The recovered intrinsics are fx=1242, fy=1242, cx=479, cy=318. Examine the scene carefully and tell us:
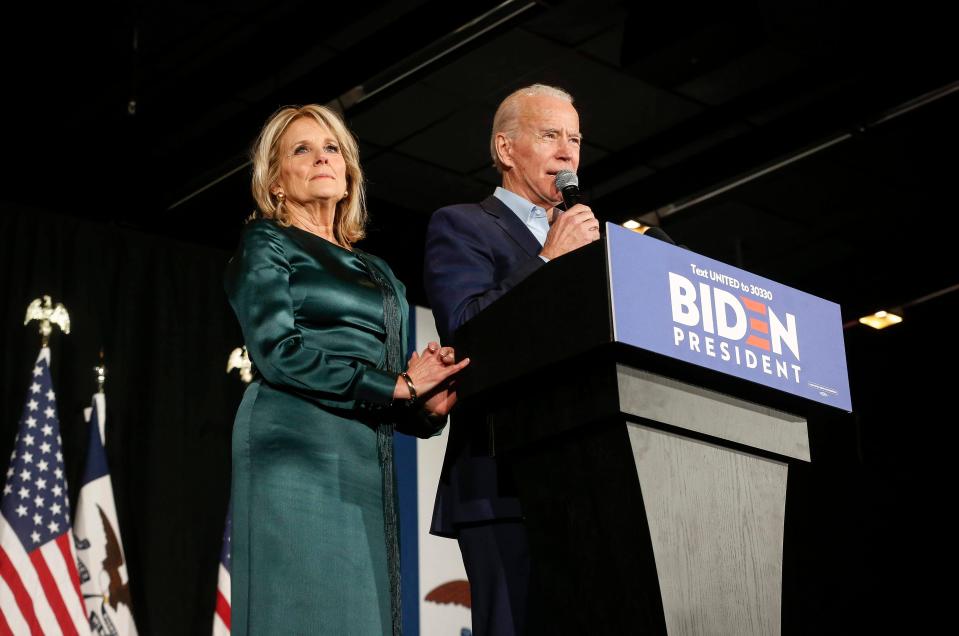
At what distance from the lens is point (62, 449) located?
5.09 metres

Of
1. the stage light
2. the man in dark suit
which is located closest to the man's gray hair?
the man in dark suit

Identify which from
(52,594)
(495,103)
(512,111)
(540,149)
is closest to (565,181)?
(540,149)

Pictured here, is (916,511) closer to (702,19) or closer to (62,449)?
(702,19)

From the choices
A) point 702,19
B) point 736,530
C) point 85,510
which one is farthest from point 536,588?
point 85,510

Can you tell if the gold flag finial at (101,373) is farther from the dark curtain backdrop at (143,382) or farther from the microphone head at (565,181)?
the microphone head at (565,181)

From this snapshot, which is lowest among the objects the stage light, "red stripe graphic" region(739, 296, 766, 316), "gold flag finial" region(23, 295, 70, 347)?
"red stripe graphic" region(739, 296, 766, 316)

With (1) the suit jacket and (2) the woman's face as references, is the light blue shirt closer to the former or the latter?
(1) the suit jacket

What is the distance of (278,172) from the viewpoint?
7.29 feet

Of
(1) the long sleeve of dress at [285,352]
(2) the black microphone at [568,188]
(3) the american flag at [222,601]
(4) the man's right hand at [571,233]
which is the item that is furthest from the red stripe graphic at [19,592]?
(4) the man's right hand at [571,233]

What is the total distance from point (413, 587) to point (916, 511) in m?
3.39

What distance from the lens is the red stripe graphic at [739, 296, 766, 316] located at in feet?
5.10

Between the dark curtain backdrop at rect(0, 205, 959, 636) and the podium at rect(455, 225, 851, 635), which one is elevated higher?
the dark curtain backdrop at rect(0, 205, 959, 636)

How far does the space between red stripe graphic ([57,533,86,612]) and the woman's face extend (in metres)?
3.13

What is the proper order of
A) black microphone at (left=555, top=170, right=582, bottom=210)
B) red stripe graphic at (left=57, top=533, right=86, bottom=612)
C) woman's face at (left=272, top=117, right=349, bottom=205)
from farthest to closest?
red stripe graphic at (left=57, top=533, right=86, bottom=612), woman's face at (left=272, top=117, right=349, bottom=205), black microphone at (left=555, top=170, right=582, bottom=210)
